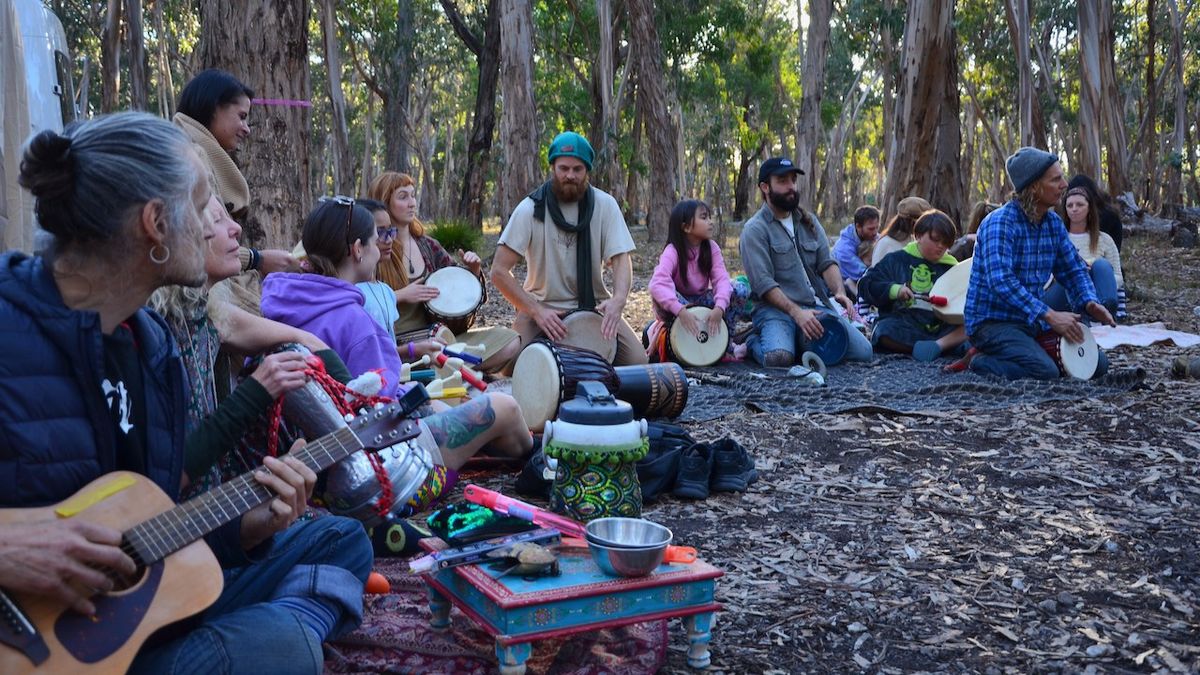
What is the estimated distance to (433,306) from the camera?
6812 mm

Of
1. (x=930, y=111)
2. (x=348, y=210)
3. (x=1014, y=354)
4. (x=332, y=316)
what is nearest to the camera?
(x=332, y=316)

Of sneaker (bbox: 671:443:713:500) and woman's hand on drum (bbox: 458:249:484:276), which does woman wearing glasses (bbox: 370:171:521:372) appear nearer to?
woman's hand on drum (bbox: 458:249:484:276)

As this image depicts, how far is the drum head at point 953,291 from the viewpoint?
27.2ft

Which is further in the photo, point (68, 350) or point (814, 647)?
point (814, 647)

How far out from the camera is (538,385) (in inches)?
217

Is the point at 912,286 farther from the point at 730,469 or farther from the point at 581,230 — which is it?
the point at 730,469

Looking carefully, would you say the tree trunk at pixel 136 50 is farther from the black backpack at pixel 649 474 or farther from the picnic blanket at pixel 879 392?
the black backpack at pixel 649 474

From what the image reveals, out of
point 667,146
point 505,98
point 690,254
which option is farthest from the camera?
point 667,146

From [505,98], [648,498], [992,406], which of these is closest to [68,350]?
[648,498]

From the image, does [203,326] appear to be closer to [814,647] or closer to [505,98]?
[814,647]

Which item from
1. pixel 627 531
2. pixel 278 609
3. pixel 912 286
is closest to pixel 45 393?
pixel 278 609

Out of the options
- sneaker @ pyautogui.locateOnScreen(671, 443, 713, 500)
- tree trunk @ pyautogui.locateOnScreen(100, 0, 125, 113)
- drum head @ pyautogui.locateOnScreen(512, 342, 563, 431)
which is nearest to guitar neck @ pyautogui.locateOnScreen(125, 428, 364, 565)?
sneaker @ pyautogui.locateOnScreen(671, 443, 713, 500)

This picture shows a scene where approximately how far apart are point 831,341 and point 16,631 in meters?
6.73

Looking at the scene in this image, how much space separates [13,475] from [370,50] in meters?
33.4
